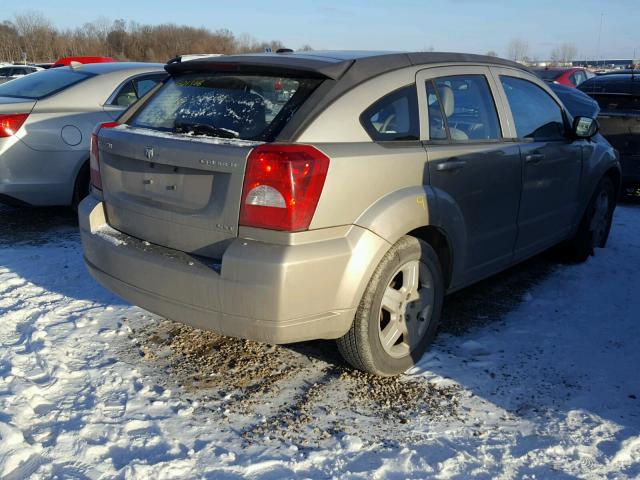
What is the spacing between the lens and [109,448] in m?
2.76

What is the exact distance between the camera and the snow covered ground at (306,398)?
2725 millimetres

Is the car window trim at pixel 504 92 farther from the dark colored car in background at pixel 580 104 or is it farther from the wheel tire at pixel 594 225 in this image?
the dark colored car in background at pixel 580 104

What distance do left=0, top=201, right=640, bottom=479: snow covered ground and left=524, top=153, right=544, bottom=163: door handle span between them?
104 centimetres

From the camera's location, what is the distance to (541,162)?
14.6 feet

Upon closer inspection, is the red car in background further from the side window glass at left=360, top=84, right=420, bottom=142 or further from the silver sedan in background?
the side window glass at left=360, top=84, right=420, bottom=142

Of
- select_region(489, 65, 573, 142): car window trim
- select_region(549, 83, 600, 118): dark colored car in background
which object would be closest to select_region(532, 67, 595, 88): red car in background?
select_region(549, 83, 600, 118): dark colored car in background

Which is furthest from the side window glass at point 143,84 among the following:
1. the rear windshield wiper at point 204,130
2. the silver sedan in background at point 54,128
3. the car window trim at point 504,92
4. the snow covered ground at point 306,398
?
the car window trim at point 504,92

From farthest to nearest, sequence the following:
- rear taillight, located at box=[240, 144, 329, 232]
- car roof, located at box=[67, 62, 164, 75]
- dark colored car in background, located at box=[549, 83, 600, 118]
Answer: dark colored car in background, located at box=[549, 83, 600, 118] < car roof, located at box=[67, 62, 164, 75] < rear taillight, located at box=[240, 144, 329, 232]

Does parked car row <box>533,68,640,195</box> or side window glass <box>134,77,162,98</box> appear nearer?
side window glass <box>134,77,162,98</box>

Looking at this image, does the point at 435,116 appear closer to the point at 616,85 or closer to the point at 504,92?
the point at 504,92

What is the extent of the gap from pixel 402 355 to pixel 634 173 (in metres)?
5.63

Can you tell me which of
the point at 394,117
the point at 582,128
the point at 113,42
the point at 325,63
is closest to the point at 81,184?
the point at 325,63

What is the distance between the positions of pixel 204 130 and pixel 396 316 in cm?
140

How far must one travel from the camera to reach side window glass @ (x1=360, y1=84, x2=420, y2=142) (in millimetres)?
3236
